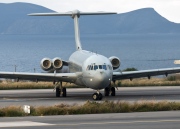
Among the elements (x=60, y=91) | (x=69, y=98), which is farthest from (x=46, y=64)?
(x=69, y=98)

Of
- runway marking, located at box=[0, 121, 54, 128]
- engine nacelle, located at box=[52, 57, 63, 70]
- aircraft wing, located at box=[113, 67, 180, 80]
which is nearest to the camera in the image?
runway marking, located at box=[0, 121, 54, 128]

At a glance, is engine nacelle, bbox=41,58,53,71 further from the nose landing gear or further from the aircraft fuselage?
the nose landing gear

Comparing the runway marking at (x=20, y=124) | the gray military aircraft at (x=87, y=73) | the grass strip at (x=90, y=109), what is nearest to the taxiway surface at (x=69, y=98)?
the gray military aircraft at (x=87, y=73)

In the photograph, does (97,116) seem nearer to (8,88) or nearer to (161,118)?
(161,118)

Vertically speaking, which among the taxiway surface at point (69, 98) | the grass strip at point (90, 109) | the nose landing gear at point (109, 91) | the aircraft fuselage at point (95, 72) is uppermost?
the aircraft fuselage at point (95, 72)

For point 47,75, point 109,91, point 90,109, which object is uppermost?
point 47,75

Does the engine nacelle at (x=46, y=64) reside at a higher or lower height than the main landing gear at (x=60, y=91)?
higher

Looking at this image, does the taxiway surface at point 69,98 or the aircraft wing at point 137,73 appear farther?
the aircraft wing at point 137,73

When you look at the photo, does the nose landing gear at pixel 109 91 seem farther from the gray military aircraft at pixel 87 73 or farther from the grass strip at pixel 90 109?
the grass strip at pixel 90 109

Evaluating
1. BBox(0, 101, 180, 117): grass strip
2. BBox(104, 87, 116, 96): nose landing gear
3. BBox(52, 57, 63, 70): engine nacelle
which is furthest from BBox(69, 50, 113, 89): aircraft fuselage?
BBox(0, 101, 180, 117): grass strip

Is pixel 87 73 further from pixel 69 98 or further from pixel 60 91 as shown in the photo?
pixel 60 91

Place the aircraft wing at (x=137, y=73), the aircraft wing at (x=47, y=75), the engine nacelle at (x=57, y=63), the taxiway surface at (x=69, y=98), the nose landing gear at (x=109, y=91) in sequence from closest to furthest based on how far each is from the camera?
the taxiway surface at (x=69, y=98)
the aircraft wing at (x=47, y=75)
the aircraft wing at (x=137, y=73)
the nose landing gear at (x=109, y=91)
the engine nacelle at (x=57, y=63)

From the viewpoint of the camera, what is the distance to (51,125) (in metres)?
21.3

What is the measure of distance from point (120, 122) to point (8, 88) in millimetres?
28987
